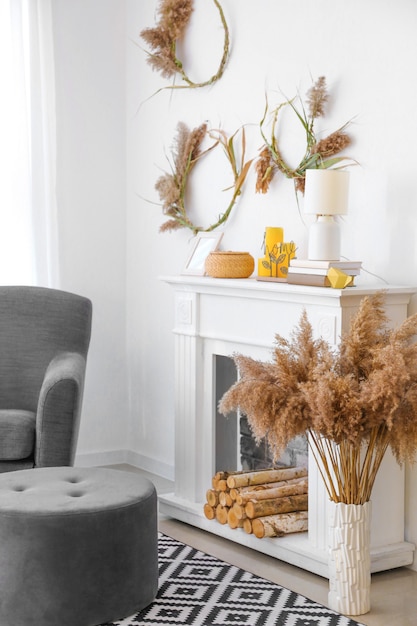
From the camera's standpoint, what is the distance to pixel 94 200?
4.61 metres

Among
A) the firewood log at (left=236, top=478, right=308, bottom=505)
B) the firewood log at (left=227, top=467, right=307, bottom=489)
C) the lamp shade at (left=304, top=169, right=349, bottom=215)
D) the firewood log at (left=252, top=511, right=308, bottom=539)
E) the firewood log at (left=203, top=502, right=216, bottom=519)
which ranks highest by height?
the lamp shade at (left=304, top=169, right=349, bottom=215)

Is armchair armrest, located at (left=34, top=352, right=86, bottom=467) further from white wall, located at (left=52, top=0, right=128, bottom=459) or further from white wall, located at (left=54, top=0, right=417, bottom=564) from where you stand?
white wall, located at (left=52, top=0, right=128, bottom=459)

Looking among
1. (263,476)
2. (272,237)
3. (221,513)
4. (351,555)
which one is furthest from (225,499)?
(272,237)

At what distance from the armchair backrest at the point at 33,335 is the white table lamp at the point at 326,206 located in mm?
1196

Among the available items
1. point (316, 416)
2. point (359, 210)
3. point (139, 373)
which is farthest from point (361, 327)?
point (139, 373)

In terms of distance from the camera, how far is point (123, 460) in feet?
15.6

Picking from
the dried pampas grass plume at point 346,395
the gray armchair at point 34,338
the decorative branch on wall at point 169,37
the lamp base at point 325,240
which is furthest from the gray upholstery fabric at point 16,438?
the decorative branch on wall at point 169,37

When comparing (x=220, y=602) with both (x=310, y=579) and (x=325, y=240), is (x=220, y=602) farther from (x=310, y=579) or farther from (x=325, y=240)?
(x=325, y=240)

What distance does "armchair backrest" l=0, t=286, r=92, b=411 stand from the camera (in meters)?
3.88

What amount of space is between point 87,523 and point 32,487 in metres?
0.32

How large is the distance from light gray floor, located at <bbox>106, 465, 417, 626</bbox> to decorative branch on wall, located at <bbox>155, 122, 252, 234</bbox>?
1349 millimetres

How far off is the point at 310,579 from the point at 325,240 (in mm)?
1131

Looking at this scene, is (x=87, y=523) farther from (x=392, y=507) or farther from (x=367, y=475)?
(x=392, y=507)

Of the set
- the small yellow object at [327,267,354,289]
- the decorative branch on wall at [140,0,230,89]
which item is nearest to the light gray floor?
the small yellow object at [327,267,354,289]
